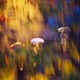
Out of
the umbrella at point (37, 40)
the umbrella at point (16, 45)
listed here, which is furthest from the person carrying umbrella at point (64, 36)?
the umbrella at point (16, 45)

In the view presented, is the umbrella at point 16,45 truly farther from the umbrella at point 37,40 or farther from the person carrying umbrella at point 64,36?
the person carrying umbrella at point 64,36

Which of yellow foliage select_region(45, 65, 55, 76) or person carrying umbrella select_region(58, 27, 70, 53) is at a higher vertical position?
person carrying umbrella select_region(58, 27, 70, 53)

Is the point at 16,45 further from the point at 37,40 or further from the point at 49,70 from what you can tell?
the point at 49,70

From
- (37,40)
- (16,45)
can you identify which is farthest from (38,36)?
(16,45)

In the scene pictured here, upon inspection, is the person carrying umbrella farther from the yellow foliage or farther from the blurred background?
the yellow foliage

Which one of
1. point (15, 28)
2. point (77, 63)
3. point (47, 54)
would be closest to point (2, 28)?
point (15, 28)

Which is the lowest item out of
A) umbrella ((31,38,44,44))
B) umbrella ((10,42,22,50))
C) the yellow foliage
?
the yellow foliage

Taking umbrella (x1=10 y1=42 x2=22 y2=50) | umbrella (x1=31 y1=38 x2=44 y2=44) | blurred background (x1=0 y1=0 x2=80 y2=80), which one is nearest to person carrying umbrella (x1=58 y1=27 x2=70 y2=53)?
blurred background (x1=0 y1=0 x2=80 y2=80)

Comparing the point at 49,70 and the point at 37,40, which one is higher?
the point at 37,40

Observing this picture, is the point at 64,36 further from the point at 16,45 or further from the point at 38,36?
the point at 16,45

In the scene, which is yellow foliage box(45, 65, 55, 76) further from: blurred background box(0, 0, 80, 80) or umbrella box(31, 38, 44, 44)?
umbrella box(31, 38, 44, 44)
